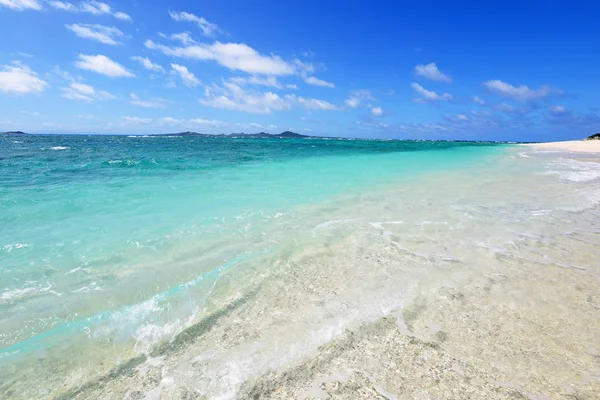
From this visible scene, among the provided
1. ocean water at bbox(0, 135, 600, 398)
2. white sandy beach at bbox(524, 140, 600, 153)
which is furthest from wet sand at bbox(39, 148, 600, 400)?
white sandy beach at bbox(524, 140, 600, 153)

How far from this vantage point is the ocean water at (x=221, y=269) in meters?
3.03

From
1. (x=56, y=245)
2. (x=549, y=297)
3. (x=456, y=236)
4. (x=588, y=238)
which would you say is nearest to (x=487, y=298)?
(x=549, y=297)

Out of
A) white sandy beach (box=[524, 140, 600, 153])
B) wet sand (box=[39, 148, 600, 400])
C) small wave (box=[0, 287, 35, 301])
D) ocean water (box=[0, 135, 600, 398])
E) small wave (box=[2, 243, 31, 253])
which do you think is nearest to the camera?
wet sand (box=[39, 148, 600, 400])

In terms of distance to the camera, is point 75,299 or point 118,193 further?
point 118,193

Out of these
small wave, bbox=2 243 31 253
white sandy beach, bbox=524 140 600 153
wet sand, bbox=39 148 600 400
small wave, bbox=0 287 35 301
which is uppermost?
white sandy beach, bbox=524 140 600 153

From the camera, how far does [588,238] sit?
6207 millimetres

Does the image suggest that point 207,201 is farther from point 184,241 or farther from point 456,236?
point 456,236

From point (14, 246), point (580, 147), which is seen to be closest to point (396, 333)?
point (14, 246)

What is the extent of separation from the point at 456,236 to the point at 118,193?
439 inches

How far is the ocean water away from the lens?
3.03 meters

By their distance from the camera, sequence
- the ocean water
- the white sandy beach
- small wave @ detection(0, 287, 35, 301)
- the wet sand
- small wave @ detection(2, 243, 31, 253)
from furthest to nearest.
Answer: the white sandy beach, small wave @ detection(2, 243, 31, 253), small wave @ detection(0, 287, 35, 301), the ocean water, the wet sand

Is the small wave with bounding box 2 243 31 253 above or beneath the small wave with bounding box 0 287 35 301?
above

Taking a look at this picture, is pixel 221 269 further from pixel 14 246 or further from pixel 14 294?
pixel 14 246

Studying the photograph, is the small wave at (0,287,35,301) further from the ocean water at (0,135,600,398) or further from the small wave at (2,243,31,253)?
the small wave at (2,243,31,253)
